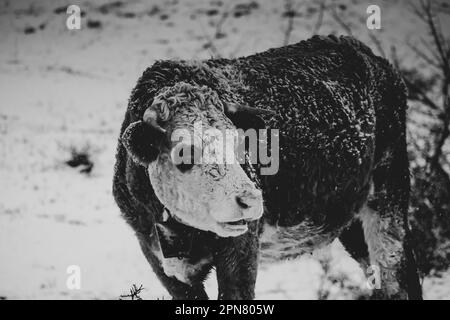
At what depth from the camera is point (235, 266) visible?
2.94m

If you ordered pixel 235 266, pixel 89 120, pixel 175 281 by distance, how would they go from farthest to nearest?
pixel 89 120 < pixel 175 281 < pixel 235 266

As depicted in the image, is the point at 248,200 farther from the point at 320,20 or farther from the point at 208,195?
the point at 320,20

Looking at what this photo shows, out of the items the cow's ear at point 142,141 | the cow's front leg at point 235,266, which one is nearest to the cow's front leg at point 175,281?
the cow's front leg at point 235,266

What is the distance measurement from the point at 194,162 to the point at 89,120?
5153 mm

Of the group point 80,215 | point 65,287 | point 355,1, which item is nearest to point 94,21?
point 355,1

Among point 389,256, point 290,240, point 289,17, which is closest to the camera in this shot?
point 290,240

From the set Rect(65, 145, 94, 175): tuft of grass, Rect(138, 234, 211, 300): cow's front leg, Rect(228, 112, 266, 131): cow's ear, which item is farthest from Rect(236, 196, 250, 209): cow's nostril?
Rect(65, 145, 94, 175): tuft of grass

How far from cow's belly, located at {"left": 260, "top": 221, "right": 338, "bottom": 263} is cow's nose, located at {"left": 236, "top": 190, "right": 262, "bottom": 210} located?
30.8 inches

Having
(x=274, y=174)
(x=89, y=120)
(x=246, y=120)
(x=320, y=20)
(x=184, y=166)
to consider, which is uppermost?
(x=320, y=20)

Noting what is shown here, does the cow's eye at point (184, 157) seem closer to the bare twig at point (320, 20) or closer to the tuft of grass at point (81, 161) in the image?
the tuft of grass at point (81, 161)

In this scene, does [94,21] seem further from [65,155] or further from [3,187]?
[3,187]

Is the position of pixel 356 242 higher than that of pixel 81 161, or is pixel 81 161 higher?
pixel 81 161

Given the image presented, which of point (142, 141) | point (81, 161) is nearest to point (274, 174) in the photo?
point (142, 141)

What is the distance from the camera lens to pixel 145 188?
299cm
